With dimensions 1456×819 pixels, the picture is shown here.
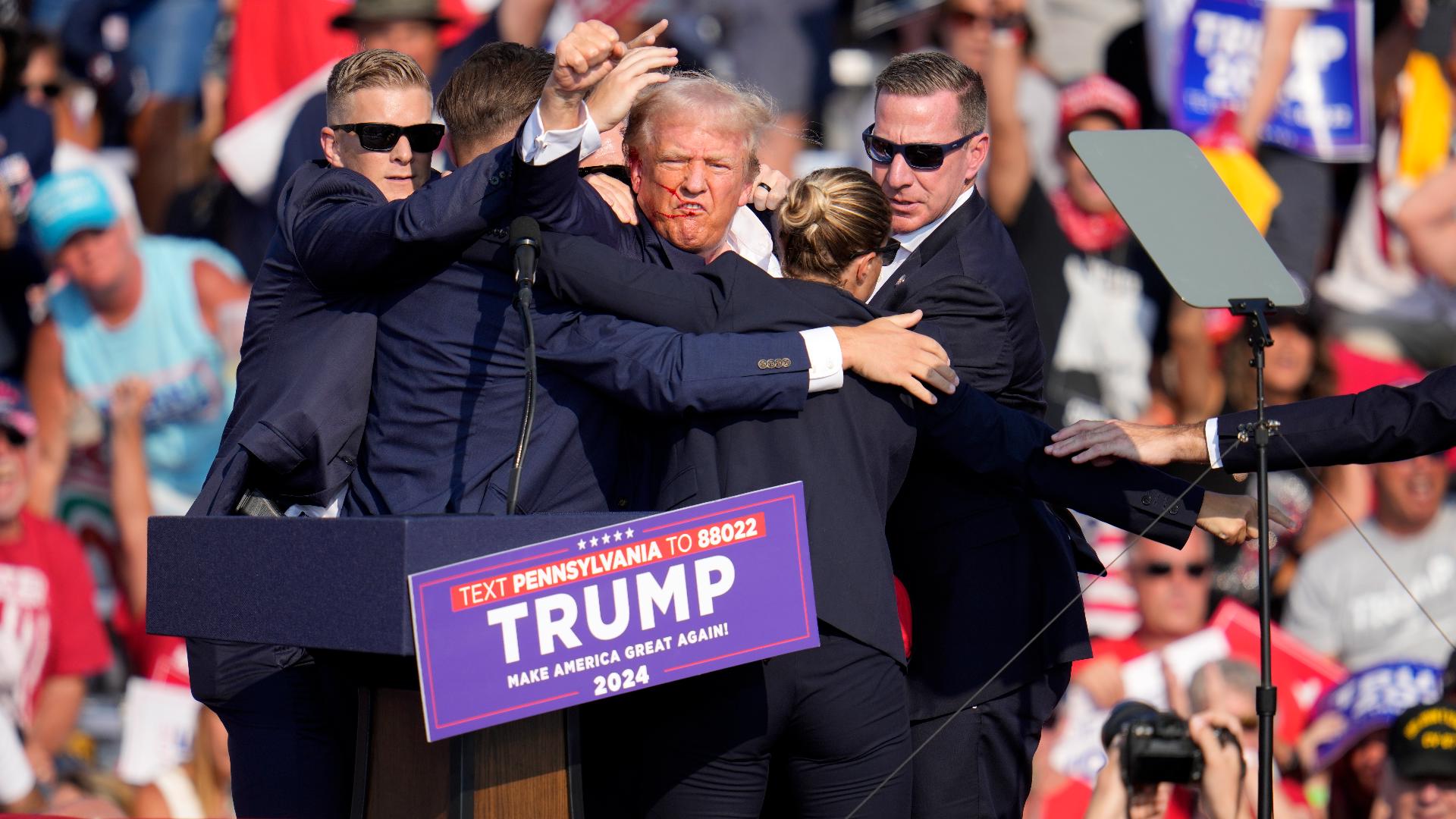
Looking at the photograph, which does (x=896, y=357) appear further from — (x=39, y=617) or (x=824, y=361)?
(x=39, y=617)

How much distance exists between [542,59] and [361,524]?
3.76ft

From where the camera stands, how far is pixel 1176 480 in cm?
339

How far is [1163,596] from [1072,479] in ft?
10.9

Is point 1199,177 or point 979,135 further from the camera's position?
point 979,135

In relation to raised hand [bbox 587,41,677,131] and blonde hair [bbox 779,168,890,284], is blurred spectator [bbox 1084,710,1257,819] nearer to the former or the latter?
blonde hair [bbox 779,168,890,284]

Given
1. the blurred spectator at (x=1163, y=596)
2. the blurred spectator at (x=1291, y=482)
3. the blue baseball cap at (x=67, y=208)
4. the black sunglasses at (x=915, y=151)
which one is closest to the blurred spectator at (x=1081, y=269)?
the blurred spectator at (x=1291, y=482)

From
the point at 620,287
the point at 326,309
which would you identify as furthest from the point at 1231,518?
the point at 326,309

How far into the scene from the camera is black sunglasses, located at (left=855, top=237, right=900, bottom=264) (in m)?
3.22

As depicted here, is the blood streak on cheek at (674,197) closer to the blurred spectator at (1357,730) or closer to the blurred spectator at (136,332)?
the blurred spectator at (1357,730)

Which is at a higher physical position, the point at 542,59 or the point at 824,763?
the point at 542,59

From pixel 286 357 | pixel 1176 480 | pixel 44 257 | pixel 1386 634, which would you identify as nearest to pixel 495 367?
pixel 286 357

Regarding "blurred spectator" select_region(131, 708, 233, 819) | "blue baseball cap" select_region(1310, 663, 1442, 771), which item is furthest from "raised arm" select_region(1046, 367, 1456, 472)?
"blurred spectator" select_region(131, 708, 233, 819)

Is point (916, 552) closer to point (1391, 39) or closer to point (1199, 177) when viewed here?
point (1199, 177)

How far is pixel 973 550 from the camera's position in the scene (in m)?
3.53
